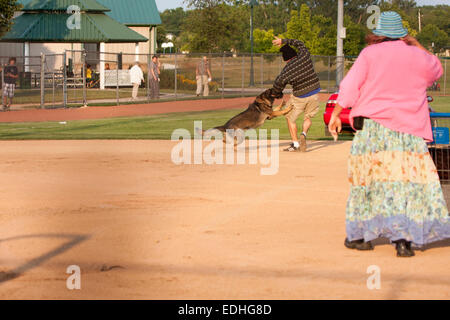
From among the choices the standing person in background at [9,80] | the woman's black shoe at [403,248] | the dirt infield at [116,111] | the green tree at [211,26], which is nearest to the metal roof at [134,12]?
the green tree at [211,26]

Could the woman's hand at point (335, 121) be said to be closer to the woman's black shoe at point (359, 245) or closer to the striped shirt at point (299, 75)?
the woman's black shoe at point (359, 245)

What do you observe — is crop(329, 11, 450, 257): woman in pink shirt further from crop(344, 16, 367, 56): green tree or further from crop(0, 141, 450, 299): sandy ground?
crop(344, 16, 367, 56): green tree

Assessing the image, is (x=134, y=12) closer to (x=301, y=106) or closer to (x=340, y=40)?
(x=340, y=40)

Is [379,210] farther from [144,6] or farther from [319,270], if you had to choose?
[144,6]

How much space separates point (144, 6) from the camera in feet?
192

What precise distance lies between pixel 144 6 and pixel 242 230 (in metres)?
52.2

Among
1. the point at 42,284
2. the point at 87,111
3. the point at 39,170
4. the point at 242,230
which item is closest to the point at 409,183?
the point at 242,230

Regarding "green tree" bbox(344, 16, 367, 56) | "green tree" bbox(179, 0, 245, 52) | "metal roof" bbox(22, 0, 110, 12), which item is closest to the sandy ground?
"metal roof" bbox(22, 0, 110, 12)

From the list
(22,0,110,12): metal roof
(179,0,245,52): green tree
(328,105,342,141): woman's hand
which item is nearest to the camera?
(328,105,342,141): woman's hand

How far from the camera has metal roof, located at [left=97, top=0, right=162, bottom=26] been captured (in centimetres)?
5678

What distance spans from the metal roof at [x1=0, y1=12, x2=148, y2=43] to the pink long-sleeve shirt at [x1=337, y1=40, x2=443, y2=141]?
38.7 m

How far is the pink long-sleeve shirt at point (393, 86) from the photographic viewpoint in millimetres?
6922

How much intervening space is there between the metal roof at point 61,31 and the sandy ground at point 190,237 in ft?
106

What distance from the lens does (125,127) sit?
22281 mm
